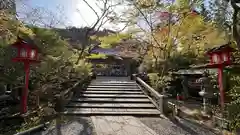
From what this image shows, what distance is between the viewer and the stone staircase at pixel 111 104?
8602 millimetres

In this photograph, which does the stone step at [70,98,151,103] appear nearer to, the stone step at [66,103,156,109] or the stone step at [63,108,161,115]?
the stone step at [66,103,156,109]

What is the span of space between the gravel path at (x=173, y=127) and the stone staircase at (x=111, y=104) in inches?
32.7

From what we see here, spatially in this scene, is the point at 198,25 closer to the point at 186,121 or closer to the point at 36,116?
the point at 186,121

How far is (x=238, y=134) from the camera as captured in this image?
6004mm

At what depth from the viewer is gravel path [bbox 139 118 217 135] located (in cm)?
636

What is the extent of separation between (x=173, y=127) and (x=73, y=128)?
10.5 feet

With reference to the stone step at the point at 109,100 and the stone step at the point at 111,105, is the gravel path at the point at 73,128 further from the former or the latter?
the stone step at the point at 109,100

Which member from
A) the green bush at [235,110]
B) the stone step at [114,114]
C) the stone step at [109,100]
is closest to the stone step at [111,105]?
the stone step at [109,100]

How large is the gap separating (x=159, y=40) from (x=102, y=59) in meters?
10.3

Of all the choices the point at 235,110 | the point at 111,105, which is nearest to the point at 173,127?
the point at 235,110

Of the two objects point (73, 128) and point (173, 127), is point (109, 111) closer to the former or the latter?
point (73, 128)

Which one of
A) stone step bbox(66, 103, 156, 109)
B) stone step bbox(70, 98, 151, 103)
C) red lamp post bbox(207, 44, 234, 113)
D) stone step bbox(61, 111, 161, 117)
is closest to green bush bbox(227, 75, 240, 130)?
red lamp post bbox(207, 44, 234, 113)

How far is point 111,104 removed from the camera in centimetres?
984

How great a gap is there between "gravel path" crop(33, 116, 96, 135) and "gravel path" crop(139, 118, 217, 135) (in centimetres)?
197
